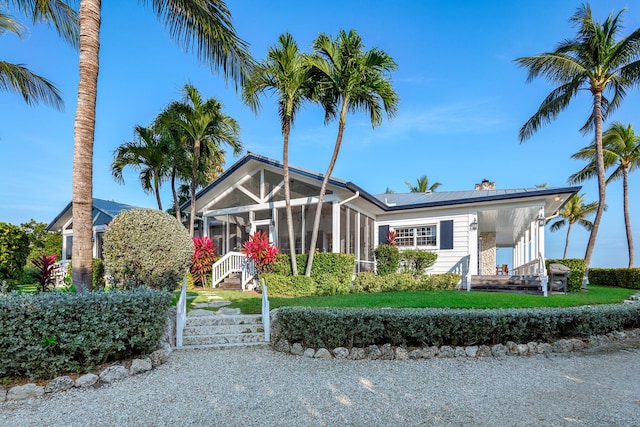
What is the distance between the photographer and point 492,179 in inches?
758

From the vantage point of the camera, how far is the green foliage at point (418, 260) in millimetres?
14227

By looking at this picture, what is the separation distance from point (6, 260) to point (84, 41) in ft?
14.8

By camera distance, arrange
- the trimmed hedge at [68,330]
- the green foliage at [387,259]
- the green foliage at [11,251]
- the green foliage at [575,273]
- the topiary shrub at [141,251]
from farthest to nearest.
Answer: the green foliage at [387,259]
the green foliage at [575,273]
the topiary shrub at [141,251]
the green foliage at [11,251]
the trimmed hedge at [68,330]

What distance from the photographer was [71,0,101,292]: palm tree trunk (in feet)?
19.8

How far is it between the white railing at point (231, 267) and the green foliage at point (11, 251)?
6233mm

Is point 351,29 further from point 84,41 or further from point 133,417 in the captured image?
point 133,417

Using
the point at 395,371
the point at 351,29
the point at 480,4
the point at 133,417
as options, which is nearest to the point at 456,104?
the point at 480,4

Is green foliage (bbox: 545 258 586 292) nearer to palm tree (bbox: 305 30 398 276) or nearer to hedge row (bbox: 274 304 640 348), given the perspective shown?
hedge row (bbox: 274 304 640 348)

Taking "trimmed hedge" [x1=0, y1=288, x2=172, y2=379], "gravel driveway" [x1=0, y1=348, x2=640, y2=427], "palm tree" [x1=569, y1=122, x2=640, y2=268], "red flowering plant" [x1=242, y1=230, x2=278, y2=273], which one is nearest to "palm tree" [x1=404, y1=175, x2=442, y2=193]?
"palm tree" [x1=569, y1=122, x2=640, y2=268]

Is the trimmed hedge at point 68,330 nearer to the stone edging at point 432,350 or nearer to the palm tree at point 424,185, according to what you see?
the stone edging at point 432,350

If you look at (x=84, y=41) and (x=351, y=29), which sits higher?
(x=351, y=29)

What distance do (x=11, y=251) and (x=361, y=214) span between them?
1089 cm

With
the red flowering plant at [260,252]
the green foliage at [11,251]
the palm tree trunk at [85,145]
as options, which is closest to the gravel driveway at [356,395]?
the palm tree trunk at [85,145]

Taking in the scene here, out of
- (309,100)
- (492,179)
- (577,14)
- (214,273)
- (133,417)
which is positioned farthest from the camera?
(492,179)
